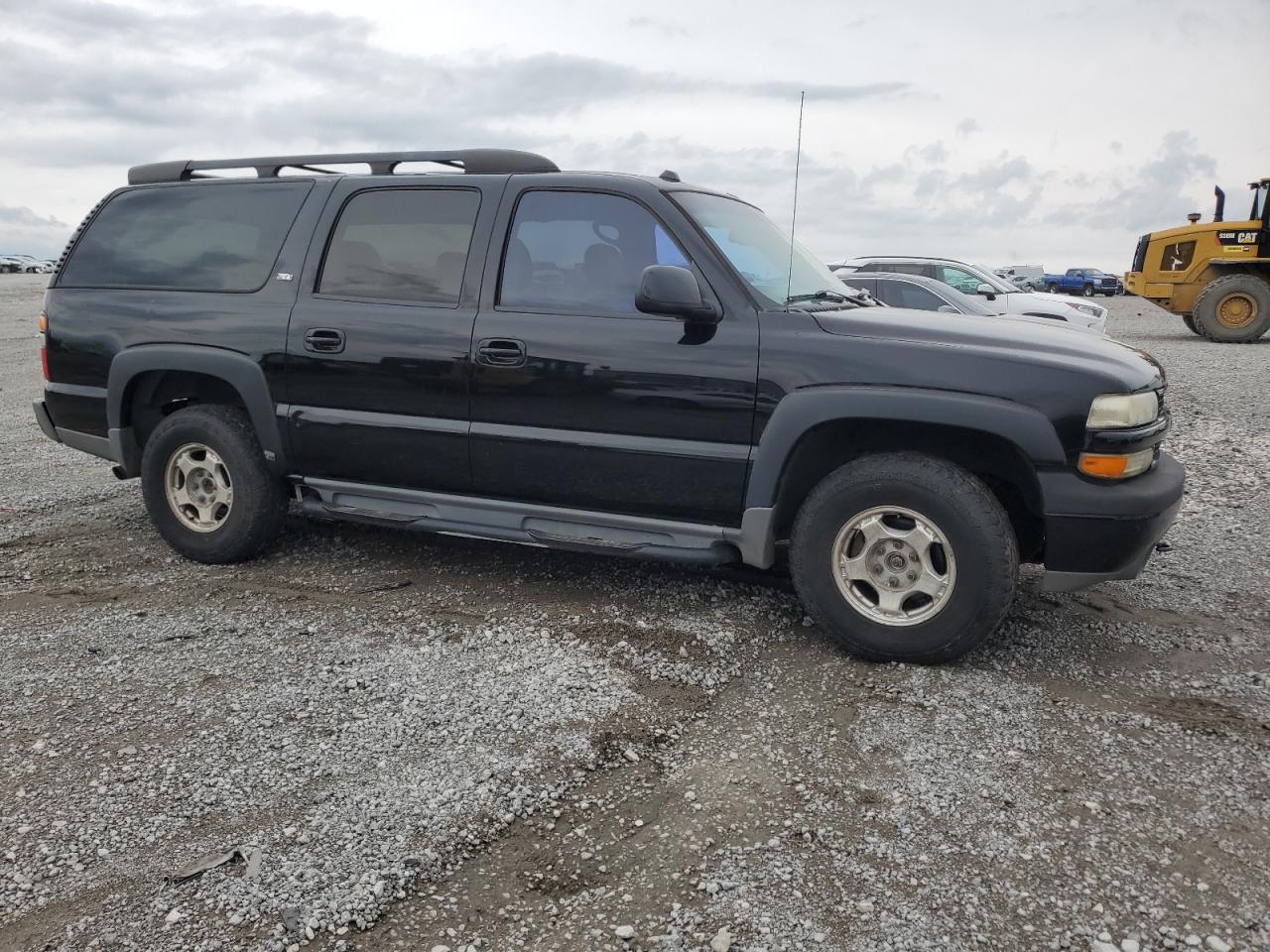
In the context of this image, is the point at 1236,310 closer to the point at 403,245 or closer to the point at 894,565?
the point at 894,565

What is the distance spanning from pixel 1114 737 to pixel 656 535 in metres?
1.87

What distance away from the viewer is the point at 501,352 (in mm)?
4250

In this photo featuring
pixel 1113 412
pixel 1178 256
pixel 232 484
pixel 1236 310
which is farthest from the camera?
pixel 1178 256

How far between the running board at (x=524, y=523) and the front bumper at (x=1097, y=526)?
48.0 inches

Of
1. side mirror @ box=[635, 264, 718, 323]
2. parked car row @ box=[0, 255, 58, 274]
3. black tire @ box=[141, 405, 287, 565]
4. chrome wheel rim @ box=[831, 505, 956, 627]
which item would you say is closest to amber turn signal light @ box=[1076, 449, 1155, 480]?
chrome wheel rim @ box=[831, 505, 956, 627]

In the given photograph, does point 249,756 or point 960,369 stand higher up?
point 960,369

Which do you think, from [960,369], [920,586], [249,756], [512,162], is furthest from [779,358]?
[249,756]

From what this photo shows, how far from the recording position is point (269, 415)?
4.74 metres

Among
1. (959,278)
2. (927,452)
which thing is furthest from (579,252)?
(959,278)

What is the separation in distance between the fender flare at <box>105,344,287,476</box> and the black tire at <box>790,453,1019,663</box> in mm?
2624

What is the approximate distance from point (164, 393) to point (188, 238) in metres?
0.82

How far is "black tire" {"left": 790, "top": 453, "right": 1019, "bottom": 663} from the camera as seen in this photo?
11.8 feet

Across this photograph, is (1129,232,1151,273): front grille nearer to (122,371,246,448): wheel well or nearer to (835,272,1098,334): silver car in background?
(835,272,1098,334): silver car in background

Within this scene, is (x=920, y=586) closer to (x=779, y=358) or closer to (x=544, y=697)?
(x=779, y=358)
